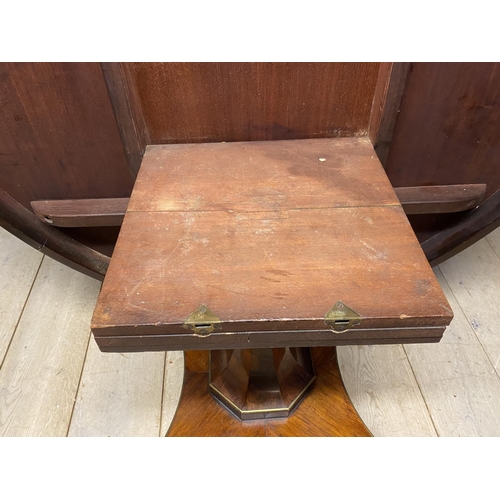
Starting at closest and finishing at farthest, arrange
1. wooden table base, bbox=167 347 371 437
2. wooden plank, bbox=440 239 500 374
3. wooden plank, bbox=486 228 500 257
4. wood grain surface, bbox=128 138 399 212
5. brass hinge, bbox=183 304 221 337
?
brass hinge, bbox=183 304 221 337 → wood grain surface, bbox=128 138 399 212 → wooden table base, bbox=167 347 371 437 → wooden plank, bbox=440 239 500 374 → wooden plank, bbox=486 228 500 257

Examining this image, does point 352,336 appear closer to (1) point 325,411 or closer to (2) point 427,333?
(2) point 427,333

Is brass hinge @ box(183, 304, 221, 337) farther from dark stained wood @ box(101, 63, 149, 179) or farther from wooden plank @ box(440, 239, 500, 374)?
wooden plank @ box(440, 239, 500, 374)

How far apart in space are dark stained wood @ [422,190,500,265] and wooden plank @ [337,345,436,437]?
0.91ft

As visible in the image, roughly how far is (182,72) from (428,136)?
1.70ft

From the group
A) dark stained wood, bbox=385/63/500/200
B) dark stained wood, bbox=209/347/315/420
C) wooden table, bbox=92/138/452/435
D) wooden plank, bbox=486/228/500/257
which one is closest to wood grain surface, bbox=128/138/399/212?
wooden table, bbox=92/138/452/435

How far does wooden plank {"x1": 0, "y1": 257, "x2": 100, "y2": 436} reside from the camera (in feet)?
3.27

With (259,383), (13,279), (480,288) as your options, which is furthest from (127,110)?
(480,288)

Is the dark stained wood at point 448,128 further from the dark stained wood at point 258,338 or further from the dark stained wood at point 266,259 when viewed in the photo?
the dark stained wood at point 258,338

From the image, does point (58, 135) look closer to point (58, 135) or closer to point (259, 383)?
point (58, 135)

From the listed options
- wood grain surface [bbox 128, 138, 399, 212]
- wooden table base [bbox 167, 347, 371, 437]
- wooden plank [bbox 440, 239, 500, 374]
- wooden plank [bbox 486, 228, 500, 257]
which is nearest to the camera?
wood grain surface [bbox 128, 138, 399, 212]

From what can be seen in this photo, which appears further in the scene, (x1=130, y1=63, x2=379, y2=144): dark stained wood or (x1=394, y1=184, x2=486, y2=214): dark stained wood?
(x1=394, y1=184, x2=486, y2=214): dark stained wood

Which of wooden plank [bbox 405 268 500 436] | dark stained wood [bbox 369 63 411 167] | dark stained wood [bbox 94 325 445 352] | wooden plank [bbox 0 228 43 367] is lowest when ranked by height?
wooden plank [bbox 405 268 500 436]

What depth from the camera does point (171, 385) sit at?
1.07 meters

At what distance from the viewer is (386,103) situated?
0.82 meters
